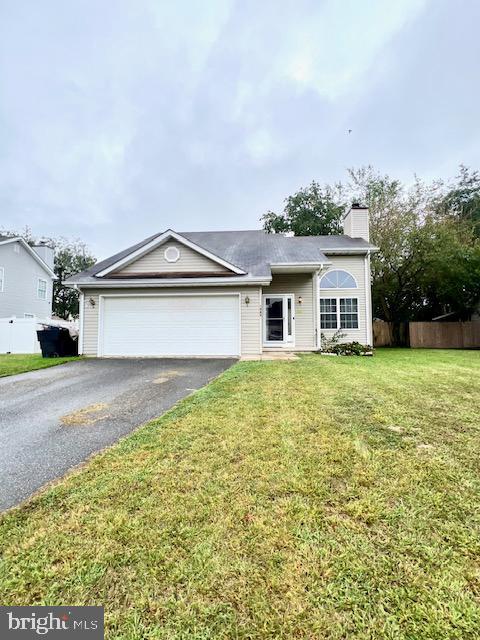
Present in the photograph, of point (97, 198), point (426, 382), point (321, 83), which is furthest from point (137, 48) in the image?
point (426, 382)

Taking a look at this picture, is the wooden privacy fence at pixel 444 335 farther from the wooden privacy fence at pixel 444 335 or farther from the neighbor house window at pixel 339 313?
the neighbor house window at pixel 339 313

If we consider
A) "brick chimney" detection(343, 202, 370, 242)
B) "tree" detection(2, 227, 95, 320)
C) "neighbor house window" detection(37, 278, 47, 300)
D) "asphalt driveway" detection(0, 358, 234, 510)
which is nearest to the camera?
"asphalt driveway" detection(0, 358, 234, 510)

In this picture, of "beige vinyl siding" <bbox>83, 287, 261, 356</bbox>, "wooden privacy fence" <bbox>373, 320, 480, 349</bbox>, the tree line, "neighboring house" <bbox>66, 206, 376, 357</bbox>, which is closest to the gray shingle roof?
"neighboring house" <bbox>66, 206, 376, 357</bbox>

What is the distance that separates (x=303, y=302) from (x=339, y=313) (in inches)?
97.9

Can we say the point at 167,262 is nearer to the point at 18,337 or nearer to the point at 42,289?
the point at 18,337

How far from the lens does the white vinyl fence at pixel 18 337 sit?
14297 mm

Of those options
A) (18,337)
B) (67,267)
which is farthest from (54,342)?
(67,267)

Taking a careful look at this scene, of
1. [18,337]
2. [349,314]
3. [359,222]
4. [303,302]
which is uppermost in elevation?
[359,222]

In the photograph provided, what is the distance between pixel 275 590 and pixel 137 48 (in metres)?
18.2

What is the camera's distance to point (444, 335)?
1683 centimetres

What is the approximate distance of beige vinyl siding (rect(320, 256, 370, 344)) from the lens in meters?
13.5

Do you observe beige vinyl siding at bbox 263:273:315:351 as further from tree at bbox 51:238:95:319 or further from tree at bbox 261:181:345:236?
tree at bbox 51:238:95:319

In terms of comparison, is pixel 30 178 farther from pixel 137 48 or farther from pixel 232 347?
pixel 232 347

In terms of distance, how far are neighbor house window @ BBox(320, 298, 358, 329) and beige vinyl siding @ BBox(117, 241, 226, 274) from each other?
5889 millimetres
